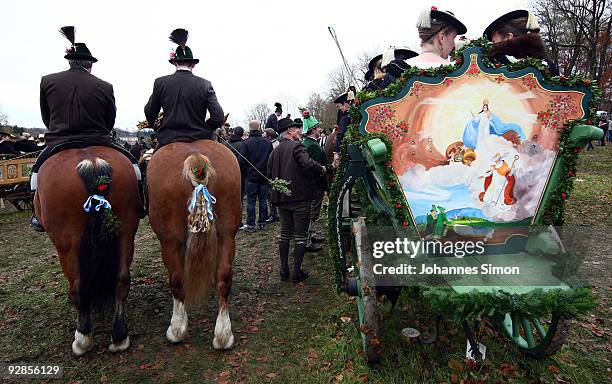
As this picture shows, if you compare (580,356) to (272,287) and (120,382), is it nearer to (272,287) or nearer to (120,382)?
(272,287)

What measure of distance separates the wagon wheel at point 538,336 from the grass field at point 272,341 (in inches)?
3.7

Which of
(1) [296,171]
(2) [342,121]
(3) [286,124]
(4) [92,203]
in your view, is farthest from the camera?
(2) [342,121]

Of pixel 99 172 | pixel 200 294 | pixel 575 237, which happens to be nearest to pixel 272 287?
pixel 200 294

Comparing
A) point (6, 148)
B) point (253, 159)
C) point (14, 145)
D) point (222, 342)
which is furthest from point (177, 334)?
point (14, 145)

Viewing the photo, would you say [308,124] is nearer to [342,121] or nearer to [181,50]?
[342,121]

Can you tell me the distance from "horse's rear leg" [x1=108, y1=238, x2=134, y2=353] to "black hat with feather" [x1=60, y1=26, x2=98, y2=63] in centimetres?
175

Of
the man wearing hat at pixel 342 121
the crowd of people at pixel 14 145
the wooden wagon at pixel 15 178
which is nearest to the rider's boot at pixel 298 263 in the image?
the man wearing hat at pixel 342 121

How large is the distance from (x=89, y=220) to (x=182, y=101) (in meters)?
1.33

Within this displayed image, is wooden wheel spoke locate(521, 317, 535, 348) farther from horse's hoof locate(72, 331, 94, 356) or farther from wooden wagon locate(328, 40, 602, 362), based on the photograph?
horse's hoof locate(72, 331, 94, 356)

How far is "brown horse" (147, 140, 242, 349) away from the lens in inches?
129

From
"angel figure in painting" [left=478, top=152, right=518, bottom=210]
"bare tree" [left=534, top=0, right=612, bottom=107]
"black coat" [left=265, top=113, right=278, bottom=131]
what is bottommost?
"angel figure in painting" [left=478, top=152, right=518, bottom=210]

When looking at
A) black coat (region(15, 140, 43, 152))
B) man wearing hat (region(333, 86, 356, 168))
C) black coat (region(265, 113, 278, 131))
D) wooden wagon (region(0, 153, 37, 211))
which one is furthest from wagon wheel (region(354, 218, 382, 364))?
black coat (region(15, 140, 43, 152))

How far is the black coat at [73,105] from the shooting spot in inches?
137

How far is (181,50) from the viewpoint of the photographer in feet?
12.4
